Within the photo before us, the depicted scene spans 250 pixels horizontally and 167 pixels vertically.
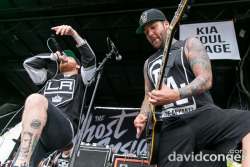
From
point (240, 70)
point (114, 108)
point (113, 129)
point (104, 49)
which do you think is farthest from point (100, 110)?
point (240, 70)

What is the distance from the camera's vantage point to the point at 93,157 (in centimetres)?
409

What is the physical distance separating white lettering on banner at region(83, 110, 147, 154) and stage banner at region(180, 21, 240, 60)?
3.37m

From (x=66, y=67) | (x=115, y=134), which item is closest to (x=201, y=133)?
(x=66, y=67)

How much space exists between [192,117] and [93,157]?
304 centimetres

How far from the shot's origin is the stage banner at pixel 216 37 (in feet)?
13.5

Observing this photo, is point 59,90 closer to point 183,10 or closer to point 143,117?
point 143,117

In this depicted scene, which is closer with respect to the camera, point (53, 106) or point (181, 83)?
point (181, 83)

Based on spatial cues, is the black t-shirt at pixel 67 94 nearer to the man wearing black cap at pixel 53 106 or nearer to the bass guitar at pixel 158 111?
the man wearing black cap at pixel 53 106

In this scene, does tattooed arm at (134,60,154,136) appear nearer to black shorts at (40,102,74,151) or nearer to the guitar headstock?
black shorts at (40,102,74,151)

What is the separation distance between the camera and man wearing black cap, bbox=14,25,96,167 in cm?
154

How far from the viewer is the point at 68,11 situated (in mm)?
5469

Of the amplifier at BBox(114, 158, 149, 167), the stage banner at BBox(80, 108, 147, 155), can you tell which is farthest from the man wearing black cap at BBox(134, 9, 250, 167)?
the stage banner at BBox(80, 108, 147, 155)

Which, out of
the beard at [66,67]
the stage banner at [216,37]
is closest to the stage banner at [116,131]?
the stage banner at [216,37]

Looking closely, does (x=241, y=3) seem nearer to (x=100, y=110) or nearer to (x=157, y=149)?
(x=157, y=149)
